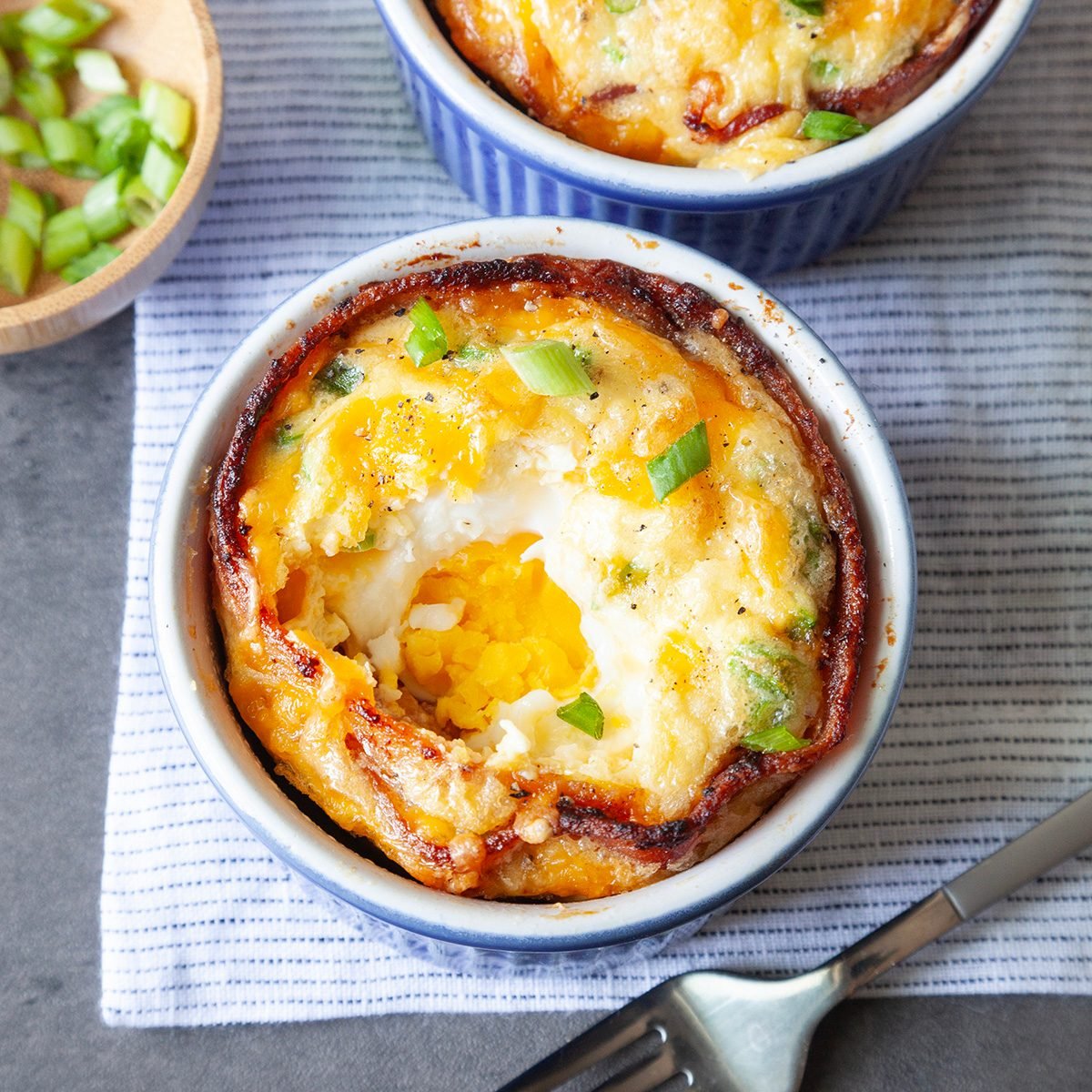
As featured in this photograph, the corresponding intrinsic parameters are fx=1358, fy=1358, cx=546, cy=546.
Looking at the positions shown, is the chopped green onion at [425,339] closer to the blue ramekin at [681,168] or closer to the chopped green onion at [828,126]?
the blue ramekin at [681,168]

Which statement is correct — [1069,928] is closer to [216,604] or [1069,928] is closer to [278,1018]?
[278,1018]

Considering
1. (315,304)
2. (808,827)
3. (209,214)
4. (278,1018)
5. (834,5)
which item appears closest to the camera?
(808,827)

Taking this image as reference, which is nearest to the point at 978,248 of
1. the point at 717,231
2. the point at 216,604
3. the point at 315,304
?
the point at 717,231

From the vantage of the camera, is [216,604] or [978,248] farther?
[978,248]

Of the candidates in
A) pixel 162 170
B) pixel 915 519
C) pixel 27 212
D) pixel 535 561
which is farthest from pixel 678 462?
pixel 27 212

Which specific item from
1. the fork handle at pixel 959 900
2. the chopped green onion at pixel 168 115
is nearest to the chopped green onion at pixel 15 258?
the chopped green onion at pixel 168 115
